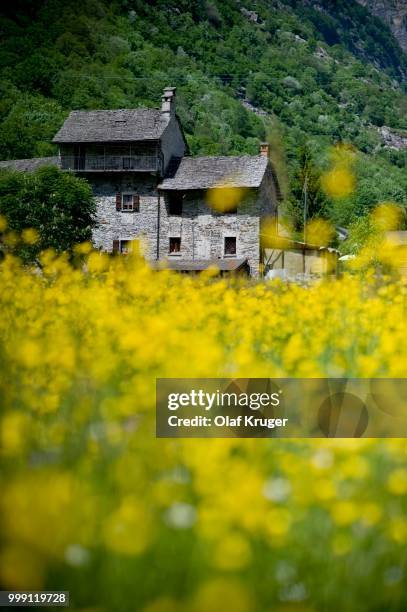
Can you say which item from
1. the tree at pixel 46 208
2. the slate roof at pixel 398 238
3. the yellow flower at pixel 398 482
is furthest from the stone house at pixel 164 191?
the yellow flower at pixel 398 482

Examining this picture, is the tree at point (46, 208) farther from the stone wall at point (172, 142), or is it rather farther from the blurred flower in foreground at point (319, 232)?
the blurred flower in foreground at point (319, 232)

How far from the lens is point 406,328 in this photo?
4594 millimetres

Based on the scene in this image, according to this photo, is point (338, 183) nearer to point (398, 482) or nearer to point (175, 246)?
point (175, 246)

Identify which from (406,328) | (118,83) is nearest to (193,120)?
(118,83)

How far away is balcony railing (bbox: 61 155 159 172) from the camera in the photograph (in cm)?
2658

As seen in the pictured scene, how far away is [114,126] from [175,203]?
473 centimetres

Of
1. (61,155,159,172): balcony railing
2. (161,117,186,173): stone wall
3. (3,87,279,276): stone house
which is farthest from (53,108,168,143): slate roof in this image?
(61,155,159,172): balcony railing

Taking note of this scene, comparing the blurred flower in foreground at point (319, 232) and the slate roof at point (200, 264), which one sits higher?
the slate roof at point (200, 264)

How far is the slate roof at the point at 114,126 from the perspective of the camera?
87.9ft

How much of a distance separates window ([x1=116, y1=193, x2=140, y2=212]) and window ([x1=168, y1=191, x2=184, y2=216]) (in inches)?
57.7

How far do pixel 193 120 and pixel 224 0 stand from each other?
85.7 metres

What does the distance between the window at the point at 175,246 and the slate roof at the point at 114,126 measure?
456cm

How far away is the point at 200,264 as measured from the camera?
24812mm

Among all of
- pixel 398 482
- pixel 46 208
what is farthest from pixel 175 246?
pixel 398 482
